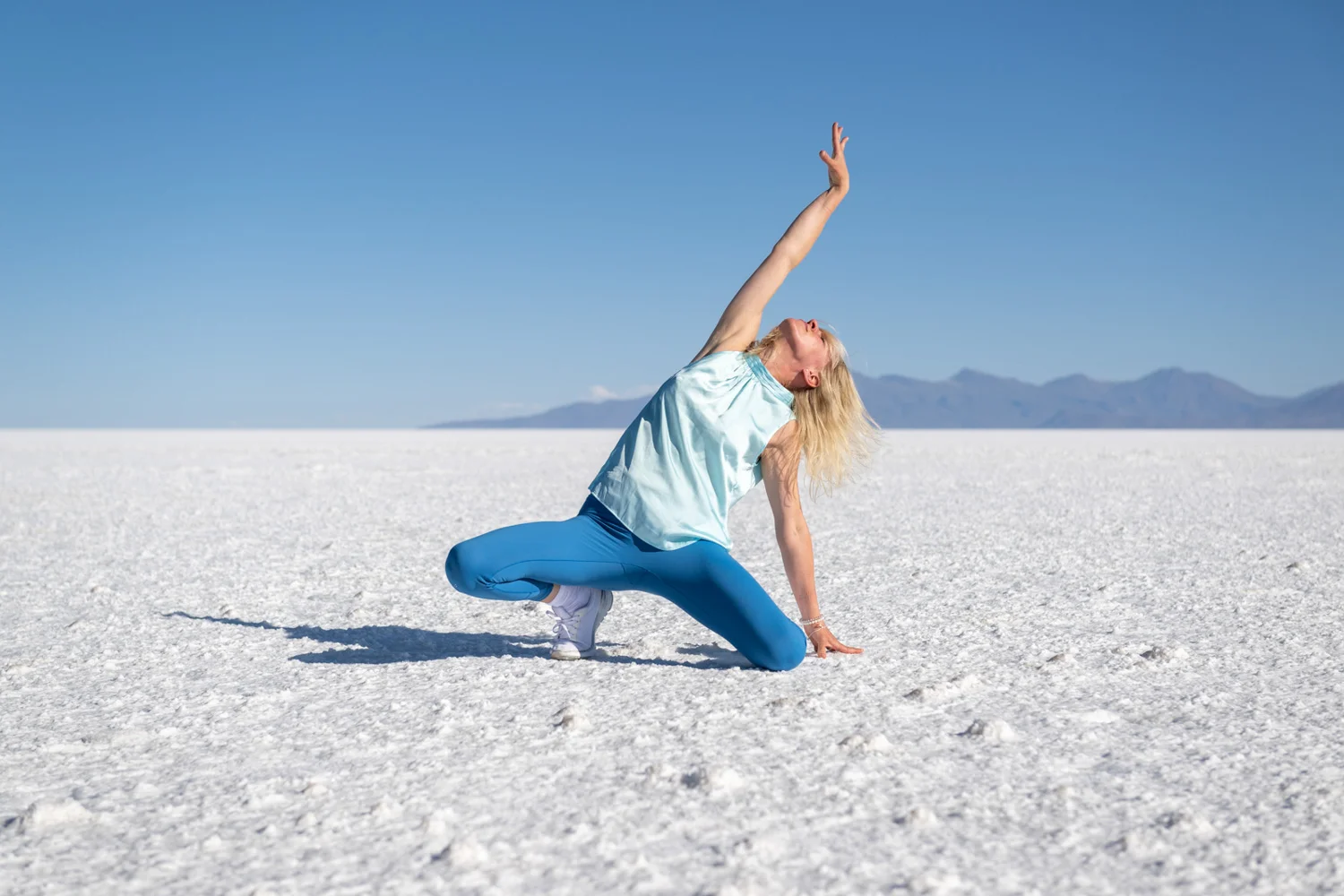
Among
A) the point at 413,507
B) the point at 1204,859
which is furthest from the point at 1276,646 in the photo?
the point at 413,507

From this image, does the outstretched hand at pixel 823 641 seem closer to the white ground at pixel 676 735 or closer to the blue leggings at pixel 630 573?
the white ground at pixel 676 735

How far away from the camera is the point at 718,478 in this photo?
3.18 metres

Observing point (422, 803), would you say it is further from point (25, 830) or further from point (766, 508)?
point (766, 508)

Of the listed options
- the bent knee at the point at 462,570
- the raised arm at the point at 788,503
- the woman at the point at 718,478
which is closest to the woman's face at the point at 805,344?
the woman at the point at 718,478

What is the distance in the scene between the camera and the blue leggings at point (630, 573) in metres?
3.10

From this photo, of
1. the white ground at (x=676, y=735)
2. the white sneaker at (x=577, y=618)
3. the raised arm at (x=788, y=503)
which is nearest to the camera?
the white ground at (x=676, y=735)

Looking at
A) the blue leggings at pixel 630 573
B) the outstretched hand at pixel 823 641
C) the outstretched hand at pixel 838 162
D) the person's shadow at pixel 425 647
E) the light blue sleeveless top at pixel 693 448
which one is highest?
the outstretched hand at pixel 838 162

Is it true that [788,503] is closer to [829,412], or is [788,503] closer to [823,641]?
[829,412]

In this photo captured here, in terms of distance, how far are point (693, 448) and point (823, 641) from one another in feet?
2.66

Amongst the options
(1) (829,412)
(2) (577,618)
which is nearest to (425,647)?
(2) (577,618)

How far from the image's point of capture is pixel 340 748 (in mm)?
2553

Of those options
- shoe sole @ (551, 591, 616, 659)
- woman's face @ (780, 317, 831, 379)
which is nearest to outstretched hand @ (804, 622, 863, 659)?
shoe sole @ (551, 591, 616, 659)

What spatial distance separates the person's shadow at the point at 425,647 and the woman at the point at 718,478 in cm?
28

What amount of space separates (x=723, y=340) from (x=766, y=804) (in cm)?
152
